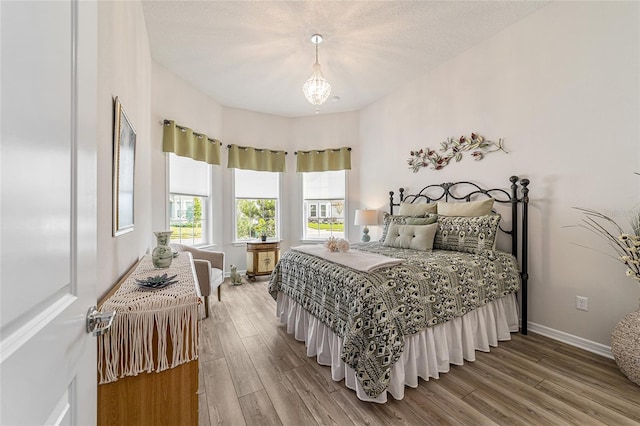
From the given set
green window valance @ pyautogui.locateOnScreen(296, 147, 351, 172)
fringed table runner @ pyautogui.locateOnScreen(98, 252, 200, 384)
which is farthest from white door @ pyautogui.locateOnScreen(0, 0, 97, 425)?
green window valance @ pyautogui.locateOnScreen(296, 147, 351, 172)

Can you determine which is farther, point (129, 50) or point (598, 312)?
point (598, 312)

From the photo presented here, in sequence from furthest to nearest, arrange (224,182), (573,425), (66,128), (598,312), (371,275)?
(224,182)
(598,312)
(371,275)
(573,425)
(66,128)

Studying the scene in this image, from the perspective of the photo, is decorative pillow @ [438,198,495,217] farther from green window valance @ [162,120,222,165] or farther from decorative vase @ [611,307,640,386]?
green window valance @ [162,120,222,165]

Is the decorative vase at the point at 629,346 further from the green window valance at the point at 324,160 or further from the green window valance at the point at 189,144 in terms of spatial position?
the green window valance at the point at 189,144

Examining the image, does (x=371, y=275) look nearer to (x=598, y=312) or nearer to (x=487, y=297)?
(x=487, y=297)

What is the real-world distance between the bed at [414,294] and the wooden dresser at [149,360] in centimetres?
91

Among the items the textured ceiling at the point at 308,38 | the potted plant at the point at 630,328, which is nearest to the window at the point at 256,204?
the textured ceiling at the point at 308,38

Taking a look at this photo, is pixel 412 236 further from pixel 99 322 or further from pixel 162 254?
pixel 99 322

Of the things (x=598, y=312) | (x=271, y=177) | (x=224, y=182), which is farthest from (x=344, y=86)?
(x=598, y=312)

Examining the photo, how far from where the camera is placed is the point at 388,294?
1705 millimetres

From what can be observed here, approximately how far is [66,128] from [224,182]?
4168 mm

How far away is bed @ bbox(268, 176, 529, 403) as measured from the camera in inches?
64.3

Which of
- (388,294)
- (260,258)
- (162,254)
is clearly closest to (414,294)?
(388,294)

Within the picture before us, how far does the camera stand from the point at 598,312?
2.19 meters
